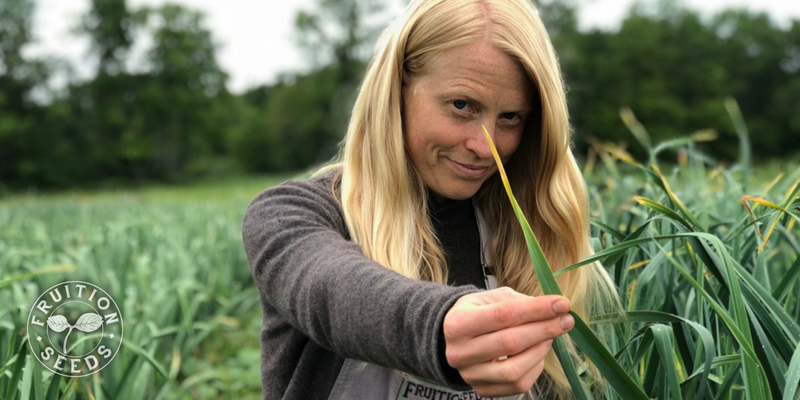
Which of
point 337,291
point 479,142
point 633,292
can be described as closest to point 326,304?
point 337,291

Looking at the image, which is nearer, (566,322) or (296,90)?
(566,322)

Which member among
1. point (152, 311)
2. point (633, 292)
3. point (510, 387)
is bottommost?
point (152, 311)

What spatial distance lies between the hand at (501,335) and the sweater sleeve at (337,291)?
3cm

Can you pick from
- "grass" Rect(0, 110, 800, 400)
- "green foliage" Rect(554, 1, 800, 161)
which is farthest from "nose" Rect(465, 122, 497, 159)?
"green foliage" Rect(554, 1, 800, 161)

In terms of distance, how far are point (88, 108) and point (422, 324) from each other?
1493 inches

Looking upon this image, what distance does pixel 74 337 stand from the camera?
6.31ft

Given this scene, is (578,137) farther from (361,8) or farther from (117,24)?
(117,24)

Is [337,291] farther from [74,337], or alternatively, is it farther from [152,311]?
[152,311]

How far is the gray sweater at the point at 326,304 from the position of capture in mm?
649

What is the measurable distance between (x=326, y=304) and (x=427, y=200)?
0.44 meters

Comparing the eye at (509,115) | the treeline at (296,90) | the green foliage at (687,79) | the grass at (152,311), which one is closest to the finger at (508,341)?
the eye at (509,115)

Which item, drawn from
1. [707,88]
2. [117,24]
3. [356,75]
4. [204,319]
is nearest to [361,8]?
[356,75]

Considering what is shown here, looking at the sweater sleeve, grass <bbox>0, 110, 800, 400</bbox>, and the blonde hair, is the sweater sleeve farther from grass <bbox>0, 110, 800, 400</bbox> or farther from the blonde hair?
grass <bbox>0, 110, 800, 400</bbox>

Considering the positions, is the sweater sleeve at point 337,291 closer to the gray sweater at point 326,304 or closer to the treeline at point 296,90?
the gray sweater at point 326,304
